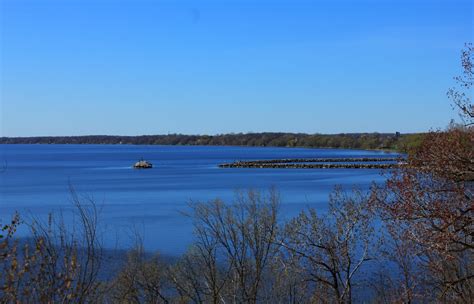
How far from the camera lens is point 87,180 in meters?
64.7

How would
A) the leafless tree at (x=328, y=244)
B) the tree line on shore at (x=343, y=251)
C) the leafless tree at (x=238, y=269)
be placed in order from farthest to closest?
the leafless tree at (x=328, y=244) < the leafless tree at (x=238, y=269) < the tree line on shore at (x=343, y=251)

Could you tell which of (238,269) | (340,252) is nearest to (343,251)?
(340,252)

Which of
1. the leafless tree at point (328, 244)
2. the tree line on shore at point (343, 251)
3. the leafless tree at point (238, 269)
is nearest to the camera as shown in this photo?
the tree line on shore at point (343, 251)

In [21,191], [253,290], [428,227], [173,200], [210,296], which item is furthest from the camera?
[21,191]

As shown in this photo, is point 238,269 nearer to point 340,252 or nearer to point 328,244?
point 328,244

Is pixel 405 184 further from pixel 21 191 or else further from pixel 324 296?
pixel 21 191

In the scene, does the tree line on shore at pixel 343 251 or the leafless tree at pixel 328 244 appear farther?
the leafless tree at pixel 328 244

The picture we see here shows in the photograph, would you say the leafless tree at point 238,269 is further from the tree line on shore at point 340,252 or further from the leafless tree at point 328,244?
the leafless tree at point 328,244

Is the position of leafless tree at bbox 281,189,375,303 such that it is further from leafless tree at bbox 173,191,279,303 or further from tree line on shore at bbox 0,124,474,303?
leafless tree at bbox 173,191,279,303

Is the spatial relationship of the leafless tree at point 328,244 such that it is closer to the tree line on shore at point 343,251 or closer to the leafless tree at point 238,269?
the tree line on shore at point 343,251

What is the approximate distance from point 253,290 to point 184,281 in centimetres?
313

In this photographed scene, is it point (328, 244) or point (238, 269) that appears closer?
point (238, 269)

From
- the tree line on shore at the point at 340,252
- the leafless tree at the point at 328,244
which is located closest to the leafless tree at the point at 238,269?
the tree line on shore at the point at 340,252

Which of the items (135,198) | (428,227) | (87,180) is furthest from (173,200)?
(428,227)
